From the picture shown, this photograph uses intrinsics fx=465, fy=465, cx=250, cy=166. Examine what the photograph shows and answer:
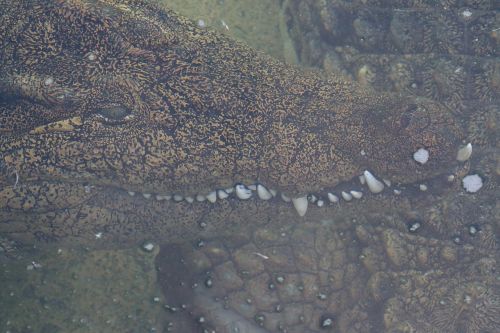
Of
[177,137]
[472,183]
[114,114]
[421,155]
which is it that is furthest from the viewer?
[472,183]

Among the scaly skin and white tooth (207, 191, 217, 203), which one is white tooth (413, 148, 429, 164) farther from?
white tooth (207, 191, 217, 203)

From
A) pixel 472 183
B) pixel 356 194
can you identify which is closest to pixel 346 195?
pixel 356 194

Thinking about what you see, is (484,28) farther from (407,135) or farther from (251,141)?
(251,141)

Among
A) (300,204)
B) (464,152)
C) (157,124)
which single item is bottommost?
(300,204)

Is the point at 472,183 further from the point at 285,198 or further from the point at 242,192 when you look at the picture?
the point at 242,192

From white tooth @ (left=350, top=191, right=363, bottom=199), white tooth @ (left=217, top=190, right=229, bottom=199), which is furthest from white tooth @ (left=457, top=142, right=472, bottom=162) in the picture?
white tooth @ (left=217, top=190, right=229, bottom=199)

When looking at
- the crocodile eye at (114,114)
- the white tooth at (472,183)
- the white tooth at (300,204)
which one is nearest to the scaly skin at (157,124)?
the crocodile eye at (114,114)

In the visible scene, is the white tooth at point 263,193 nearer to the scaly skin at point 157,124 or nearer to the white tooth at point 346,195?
the scaly skin at point 157,124
